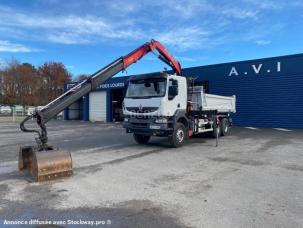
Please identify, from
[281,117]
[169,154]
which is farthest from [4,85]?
[169,154]

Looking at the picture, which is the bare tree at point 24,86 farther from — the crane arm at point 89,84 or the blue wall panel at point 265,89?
the crane arm at point 89,84

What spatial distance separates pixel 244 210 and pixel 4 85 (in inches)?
2704

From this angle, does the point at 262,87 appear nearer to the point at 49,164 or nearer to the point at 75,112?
the point at 49,164

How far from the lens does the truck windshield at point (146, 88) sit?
1219 centimetres

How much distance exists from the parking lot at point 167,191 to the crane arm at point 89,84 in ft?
4.45

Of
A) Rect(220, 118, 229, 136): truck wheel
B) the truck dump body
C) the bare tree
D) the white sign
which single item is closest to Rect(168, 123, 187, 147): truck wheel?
the truck dump body

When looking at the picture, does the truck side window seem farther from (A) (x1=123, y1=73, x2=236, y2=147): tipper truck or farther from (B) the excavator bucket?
(B) the excavator bucket

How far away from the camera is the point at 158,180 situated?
7.51 m

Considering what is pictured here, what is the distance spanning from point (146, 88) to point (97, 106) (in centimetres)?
2254

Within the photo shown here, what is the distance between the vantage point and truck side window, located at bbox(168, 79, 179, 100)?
40.1ft

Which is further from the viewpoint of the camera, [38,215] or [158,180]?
[158,180]

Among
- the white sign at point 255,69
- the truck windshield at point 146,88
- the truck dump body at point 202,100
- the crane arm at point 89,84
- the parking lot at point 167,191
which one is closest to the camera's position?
the parking lot at point 167,191

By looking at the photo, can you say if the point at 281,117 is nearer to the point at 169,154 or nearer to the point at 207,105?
the point at 207,105

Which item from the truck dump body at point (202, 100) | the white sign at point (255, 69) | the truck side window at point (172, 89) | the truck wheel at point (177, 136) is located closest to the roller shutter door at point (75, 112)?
the white sign at point (255, 69)
